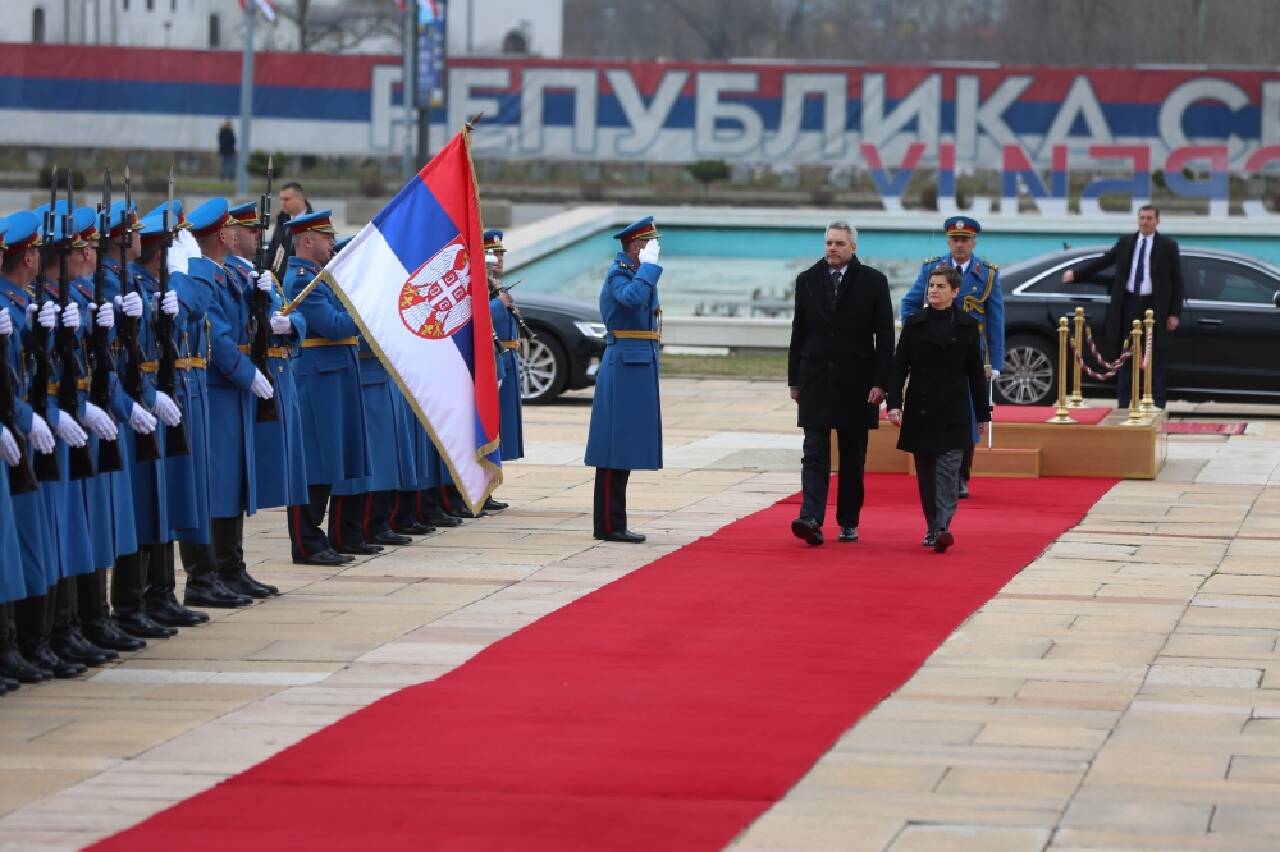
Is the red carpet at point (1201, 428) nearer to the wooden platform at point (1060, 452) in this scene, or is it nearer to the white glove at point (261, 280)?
the wooden platform at point (1060, 452)

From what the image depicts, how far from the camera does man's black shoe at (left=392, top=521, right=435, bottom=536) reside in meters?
13.4

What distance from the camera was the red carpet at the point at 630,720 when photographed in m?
6.81

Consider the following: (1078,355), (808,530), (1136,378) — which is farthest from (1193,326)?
(808,530)

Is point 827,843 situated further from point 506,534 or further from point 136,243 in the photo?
point 506,534

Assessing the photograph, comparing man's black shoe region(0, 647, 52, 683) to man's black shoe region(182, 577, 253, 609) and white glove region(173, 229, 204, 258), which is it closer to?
man's black shoe region(182, 577, 253, 609)

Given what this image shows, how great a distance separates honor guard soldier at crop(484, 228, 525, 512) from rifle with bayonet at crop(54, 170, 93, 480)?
553 centimetres

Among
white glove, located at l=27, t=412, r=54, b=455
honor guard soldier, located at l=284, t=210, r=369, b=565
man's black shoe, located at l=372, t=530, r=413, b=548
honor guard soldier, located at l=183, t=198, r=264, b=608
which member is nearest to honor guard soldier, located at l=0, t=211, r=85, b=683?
white glove, located at l=27, t=412, r=54, b=455

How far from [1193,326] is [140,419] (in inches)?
512

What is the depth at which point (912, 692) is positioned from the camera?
8.76 m

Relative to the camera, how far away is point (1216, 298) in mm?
21031

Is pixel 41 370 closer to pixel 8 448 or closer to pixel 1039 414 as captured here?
pixel 8 448

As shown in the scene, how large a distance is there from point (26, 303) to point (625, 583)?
143 inches

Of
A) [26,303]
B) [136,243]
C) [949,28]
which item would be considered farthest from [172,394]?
[949,28]

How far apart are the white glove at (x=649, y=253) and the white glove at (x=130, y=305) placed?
12.8 feet
